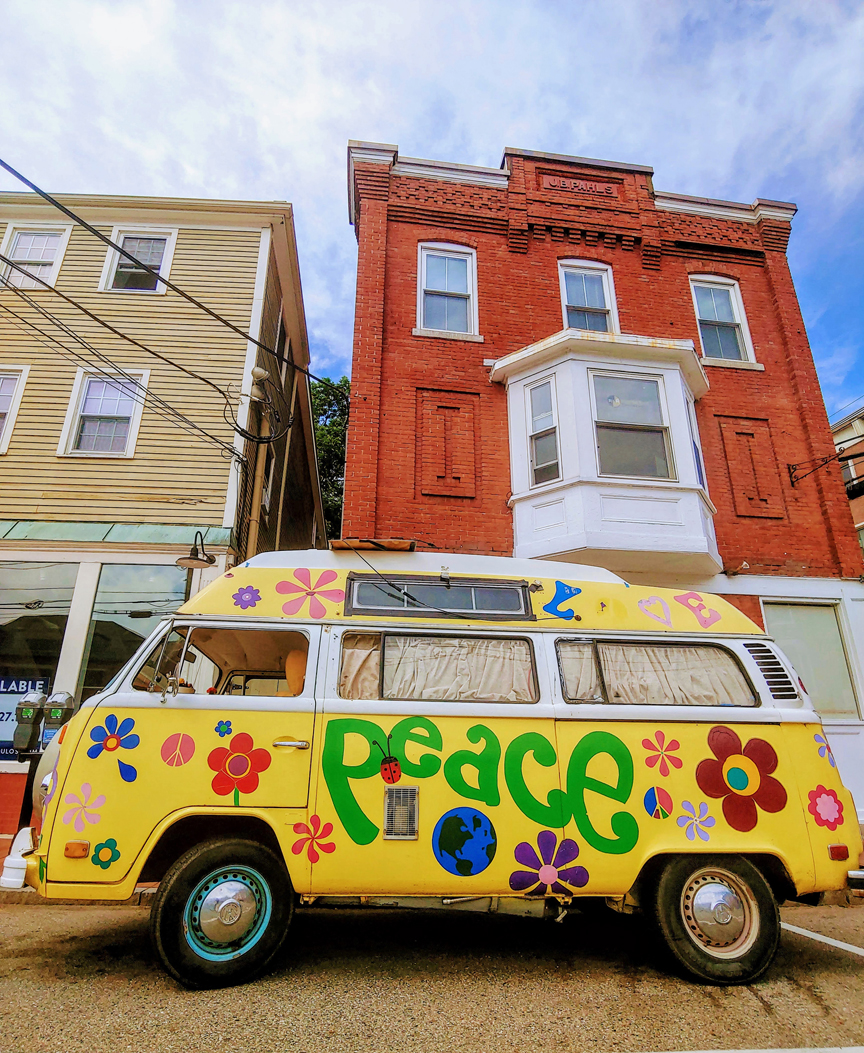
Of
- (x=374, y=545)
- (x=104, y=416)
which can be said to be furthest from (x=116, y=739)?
(x=104, y=416)

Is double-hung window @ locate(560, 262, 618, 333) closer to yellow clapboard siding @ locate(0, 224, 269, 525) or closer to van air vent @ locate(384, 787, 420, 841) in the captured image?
yellow clapboard siding @ locate(0, 224, 269, 525)

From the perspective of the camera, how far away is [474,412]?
34.0 ft

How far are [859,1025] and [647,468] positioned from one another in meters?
7.04

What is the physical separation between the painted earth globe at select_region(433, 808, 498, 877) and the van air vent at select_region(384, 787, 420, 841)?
0.57 feet

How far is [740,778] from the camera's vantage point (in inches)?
172

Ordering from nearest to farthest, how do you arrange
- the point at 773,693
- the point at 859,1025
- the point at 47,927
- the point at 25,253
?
the point at 859,1025 → the point at 773,693 → the point at 47,927 → the point at 25,253

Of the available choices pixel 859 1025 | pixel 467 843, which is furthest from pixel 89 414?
pixel 859 1025

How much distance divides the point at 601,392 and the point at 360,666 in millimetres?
6926

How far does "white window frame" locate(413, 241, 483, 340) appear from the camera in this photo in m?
10.9

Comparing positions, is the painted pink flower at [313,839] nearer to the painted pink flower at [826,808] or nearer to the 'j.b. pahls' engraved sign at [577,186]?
the painted pink flower at [826,808]

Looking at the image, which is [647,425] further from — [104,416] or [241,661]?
[104,416]

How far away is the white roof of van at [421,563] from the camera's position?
4.93 m

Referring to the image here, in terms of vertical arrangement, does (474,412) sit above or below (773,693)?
above

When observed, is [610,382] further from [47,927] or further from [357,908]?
[47,927]
